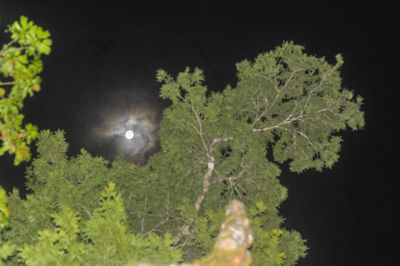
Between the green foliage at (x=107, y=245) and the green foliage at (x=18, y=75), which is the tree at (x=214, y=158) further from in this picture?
the green foliage at (x=18, y=75)

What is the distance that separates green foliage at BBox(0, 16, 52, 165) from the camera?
4.25m

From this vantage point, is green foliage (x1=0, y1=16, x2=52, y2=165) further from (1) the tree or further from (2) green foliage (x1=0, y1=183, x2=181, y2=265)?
(1) the tree

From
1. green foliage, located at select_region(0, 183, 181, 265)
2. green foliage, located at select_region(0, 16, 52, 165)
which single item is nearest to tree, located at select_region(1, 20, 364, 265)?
green foliage, located at select_region(0, 183, 181, 265)

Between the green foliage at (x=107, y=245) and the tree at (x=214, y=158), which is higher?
the tree at (x=214, y=158)

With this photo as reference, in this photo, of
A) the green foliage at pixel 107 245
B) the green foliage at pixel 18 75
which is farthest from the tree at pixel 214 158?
the green foliage at pixel 18 75

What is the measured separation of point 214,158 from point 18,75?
8.20 meters

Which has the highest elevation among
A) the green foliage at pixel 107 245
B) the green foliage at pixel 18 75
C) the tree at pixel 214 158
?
the tree at pixel 214 158

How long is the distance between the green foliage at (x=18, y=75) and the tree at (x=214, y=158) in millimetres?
5528

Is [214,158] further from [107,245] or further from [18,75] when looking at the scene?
[18,75]

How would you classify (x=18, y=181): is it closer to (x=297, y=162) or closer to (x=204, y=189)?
(x=204, y=189)

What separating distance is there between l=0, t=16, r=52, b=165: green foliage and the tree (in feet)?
18.1

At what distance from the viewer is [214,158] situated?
1152 cm

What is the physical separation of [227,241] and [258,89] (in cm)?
807

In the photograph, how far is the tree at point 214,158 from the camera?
9.98 m
